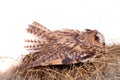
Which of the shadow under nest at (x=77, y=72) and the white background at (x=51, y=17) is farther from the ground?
the white background at (x=51, y=17)

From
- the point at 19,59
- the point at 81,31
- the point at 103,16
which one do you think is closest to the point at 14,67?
the point at 19,59

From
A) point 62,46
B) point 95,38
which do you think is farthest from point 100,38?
point 62,46

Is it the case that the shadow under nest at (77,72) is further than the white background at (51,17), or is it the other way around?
the white background at (51,17)

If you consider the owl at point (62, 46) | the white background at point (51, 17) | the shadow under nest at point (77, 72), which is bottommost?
the shadow under nest at point (77, 72)

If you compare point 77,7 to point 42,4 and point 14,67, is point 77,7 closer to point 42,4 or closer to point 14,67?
point 42,4

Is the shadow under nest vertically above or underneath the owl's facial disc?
underneath

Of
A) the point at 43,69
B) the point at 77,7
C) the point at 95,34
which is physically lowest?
A: the point at 43,69
